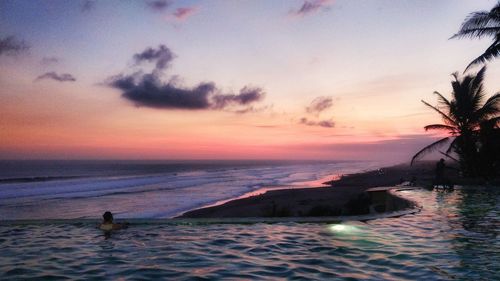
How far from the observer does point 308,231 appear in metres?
10.4

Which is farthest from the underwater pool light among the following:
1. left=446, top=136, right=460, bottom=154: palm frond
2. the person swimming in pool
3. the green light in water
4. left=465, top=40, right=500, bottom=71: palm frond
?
left=446, top=136, right=460, bottom=154: palm frond

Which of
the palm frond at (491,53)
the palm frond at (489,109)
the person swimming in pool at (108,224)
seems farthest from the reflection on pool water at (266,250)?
the palm frond at (489,109)

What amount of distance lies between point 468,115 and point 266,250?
2337 cm

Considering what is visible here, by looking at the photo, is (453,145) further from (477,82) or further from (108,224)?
(108,224)

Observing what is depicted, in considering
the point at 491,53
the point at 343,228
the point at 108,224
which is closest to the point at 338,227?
the point at 343,228

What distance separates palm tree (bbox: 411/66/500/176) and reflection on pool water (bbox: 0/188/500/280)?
52.5ft

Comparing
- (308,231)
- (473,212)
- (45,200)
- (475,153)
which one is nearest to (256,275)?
(308,231)

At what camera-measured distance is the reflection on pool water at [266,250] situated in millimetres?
6812

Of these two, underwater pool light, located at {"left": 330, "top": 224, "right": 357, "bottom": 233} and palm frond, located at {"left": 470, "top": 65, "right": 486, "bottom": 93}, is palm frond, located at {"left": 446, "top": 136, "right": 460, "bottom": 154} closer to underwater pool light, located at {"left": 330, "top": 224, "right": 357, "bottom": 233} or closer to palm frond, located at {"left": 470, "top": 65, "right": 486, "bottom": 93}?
palm frond, located at {"left": 470, "top": 65, "right": 486, "bottom": 93}

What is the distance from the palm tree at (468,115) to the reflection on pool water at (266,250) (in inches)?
630

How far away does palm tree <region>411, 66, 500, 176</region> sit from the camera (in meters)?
25.8

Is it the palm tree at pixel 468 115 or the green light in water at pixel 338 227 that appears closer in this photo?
the green light in water at pixel 338 227

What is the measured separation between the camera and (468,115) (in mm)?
26328

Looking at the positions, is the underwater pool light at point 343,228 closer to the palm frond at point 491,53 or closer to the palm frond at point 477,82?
the palm frond at point 491,53
